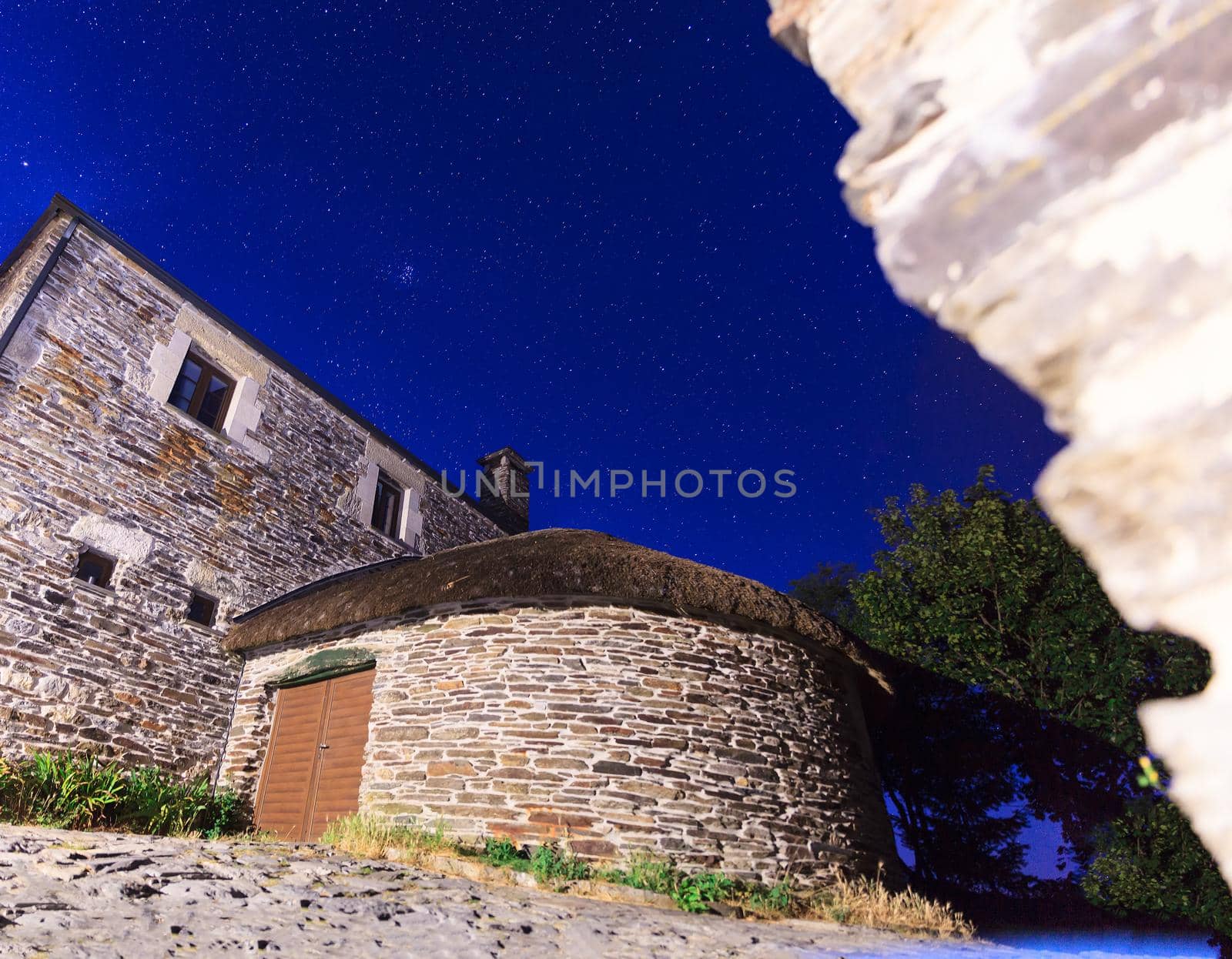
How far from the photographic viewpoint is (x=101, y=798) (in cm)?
693

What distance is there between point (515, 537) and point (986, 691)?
7790mm

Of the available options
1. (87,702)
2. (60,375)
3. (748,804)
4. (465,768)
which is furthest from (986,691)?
(60,375)

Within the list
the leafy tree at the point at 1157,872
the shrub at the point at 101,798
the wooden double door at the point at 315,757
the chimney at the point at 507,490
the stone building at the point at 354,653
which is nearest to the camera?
the shrub at the point at 101,798

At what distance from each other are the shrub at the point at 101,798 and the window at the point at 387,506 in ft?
17.8

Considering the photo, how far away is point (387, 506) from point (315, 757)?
5738mm

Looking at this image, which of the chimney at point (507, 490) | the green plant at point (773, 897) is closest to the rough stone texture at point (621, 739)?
the green plant at point (773, 897)

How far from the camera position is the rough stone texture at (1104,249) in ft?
2.54

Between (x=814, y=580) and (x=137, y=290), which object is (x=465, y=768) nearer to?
(x=137, y=290)

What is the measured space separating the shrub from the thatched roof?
191cm

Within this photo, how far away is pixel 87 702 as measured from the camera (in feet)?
25.1

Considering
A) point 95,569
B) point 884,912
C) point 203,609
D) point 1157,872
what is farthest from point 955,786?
point 95,569

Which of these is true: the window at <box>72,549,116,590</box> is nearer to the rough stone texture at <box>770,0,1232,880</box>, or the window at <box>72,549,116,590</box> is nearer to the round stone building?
the round stone building

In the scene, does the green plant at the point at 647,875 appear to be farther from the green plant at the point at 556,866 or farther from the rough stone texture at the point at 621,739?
the green plant at the point at 556,866

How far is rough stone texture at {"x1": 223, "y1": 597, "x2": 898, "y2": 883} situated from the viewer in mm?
6586
